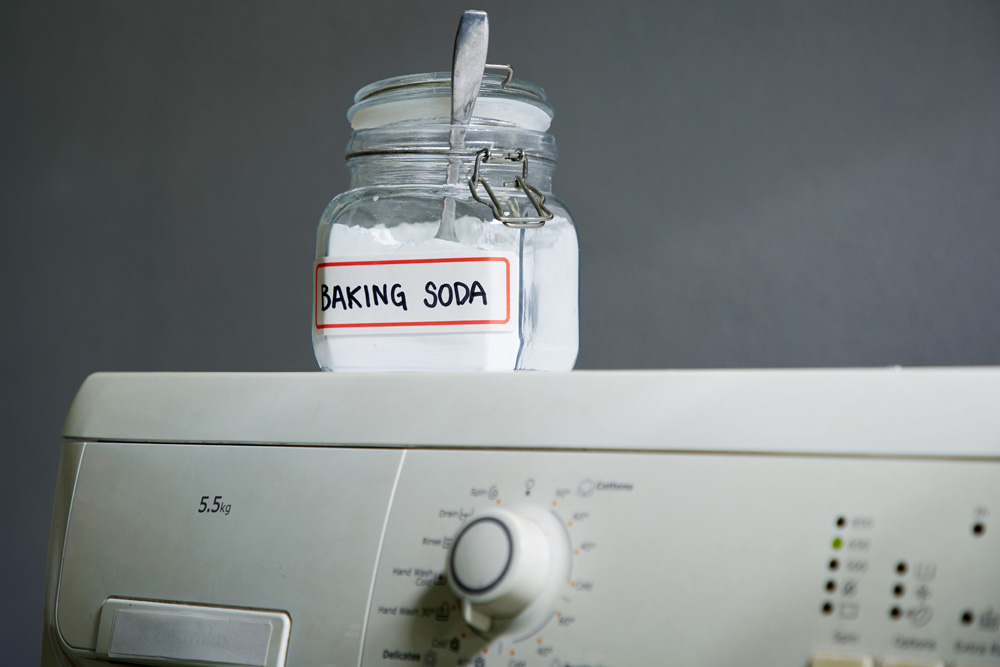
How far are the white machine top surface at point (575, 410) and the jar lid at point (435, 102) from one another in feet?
0.62

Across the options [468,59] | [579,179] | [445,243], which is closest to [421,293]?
[445,243]

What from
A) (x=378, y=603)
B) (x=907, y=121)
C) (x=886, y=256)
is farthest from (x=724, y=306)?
(x=378, y=603)

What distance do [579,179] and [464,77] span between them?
793mm

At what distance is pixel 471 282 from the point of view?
458 millimetres

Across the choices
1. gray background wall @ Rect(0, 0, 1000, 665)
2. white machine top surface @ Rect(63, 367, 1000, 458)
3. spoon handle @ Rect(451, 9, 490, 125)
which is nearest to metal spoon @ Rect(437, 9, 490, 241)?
spoon handle @ Rect(451, 9, 490, 125)

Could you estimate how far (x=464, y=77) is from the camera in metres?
0.49

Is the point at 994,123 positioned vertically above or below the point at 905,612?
above

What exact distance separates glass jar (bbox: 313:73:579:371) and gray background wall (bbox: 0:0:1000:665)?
2.23 feet

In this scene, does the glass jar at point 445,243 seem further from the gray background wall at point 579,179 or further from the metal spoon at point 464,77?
the gray background wall at point 579,179

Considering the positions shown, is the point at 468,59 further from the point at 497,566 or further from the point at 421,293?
the point at 497,566

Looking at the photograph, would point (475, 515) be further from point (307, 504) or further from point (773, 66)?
point (773, 66)

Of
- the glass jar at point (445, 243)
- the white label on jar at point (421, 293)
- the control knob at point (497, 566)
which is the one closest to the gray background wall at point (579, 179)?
the glass jar at point (445, 243)

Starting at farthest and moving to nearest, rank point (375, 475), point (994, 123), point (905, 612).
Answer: point (994, 123), point (375, 475), point (905, 612)

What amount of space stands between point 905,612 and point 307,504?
0.81ft
